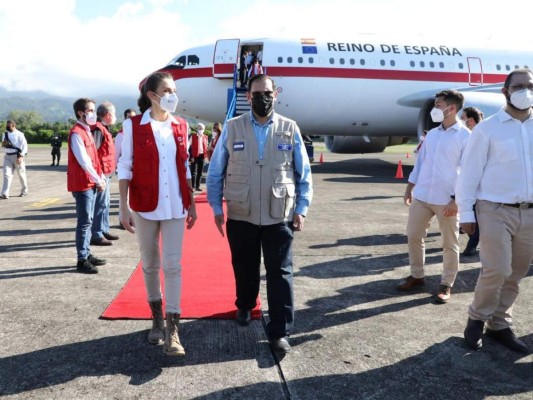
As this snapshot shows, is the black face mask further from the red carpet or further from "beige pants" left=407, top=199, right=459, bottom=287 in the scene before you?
"beige pants" left=407, top=199, right=459, bottom=287

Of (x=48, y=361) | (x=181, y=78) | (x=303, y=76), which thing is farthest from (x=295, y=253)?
(x=181, y=78)

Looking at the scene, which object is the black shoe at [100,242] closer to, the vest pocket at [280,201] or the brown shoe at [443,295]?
the vest pocket at [280,201]

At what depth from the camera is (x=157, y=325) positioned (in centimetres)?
381

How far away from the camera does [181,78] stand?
655 inches

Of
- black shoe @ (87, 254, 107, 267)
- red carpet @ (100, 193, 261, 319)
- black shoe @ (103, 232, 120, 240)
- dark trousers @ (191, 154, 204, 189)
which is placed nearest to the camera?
red carpet @ (100, 193, 261, 319)

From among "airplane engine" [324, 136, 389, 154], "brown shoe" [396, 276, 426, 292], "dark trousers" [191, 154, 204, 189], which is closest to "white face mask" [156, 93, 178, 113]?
"brown shoe" [396, 276, 426, 292]

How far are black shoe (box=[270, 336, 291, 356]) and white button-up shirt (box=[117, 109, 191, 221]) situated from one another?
3.98 ft

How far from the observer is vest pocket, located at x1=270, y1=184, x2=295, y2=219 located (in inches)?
145

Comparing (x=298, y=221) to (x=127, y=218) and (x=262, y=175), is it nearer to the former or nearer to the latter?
(x=262, y=175)

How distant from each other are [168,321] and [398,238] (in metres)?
4.77

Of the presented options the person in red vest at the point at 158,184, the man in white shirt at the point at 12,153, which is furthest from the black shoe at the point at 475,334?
the man in white shirt at the point at 12,153

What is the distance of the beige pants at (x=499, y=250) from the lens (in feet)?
11.8

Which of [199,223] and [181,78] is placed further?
[181,78]

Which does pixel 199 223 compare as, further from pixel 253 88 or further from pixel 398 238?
pixel 253 88
